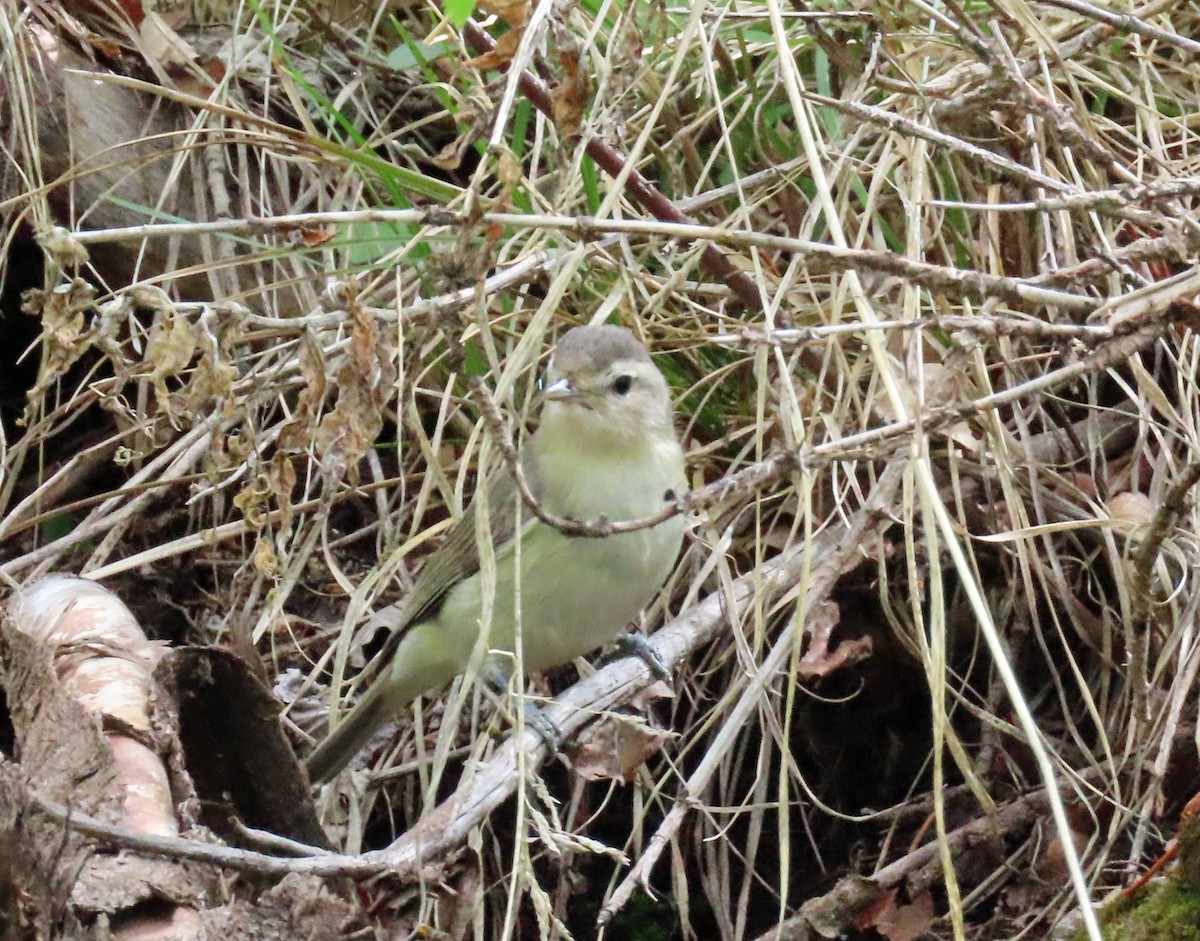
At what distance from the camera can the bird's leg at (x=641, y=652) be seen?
2.90 meters

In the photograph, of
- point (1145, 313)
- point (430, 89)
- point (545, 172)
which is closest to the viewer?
point (1145, 313)

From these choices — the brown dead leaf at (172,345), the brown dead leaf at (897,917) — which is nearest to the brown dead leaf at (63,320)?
the brown dead leaf at (172,345)

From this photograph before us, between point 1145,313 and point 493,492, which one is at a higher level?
point 1145,313

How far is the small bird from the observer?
2.98 m

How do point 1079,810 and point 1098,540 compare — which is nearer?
point 1079,810

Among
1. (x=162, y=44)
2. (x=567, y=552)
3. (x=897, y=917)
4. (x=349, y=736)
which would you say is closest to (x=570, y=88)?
(x=567, y=552)

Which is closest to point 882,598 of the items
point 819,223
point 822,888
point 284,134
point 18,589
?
point 822,888

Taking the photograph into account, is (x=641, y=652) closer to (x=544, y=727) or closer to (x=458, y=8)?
(x=544, y=727)

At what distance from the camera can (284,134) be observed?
3.08 metres

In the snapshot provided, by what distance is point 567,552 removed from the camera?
9.89 feet

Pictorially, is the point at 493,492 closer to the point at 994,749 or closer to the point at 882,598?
the point at 882,598

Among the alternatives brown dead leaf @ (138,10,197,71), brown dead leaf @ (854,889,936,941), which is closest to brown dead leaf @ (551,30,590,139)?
brown dead leaf @ (854,889,936,941)

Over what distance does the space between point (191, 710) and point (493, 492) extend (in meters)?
1.07

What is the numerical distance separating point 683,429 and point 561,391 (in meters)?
0.70
